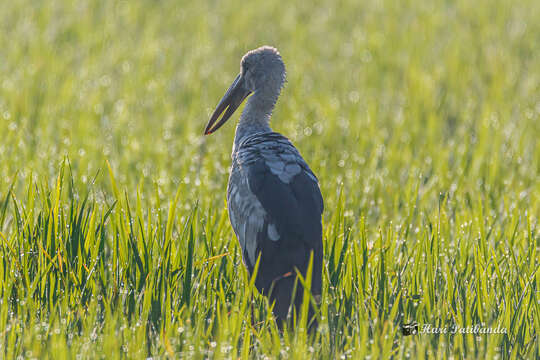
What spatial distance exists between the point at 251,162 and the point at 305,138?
7.89 ft

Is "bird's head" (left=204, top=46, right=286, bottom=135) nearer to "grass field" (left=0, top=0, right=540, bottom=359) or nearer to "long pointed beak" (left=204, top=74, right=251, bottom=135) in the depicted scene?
"long pointed beak" (left=204, top=74, right=251, bottom=135)

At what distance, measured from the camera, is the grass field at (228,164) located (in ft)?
9.47

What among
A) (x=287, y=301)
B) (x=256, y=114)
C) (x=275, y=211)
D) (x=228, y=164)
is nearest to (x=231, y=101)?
(x=256, y=114)

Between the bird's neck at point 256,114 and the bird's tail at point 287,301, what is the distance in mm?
1215

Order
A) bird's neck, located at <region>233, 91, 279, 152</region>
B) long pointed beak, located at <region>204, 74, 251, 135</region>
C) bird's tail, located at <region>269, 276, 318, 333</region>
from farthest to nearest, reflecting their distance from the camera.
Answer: long pointed beak, located at <region>204, 74, 251, 135</region>
bird's neck, located at <region>233, 91, 279, 152</region>
bird's tail, located at <region>269, 276, 318, 333</region>

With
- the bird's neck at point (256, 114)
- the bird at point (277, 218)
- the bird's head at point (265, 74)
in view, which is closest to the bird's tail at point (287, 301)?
the bird at point (277, 218)

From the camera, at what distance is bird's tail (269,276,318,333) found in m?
2.85

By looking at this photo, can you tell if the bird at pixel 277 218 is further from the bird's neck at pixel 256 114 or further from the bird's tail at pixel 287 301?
the bird's neck at pixel 256 114

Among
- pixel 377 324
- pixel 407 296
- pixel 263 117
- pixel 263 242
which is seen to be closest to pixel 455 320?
pixel 407 296

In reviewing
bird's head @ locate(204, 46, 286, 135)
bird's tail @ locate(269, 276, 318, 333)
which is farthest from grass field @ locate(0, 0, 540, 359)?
bird's head @ locate(204, 46, 286, 135)

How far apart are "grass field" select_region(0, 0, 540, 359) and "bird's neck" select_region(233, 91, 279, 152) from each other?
1.76 ft

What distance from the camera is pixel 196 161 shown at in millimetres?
5098

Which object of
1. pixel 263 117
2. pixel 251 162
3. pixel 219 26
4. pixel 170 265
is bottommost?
pixel 170 265

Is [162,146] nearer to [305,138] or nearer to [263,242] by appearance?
[305,138]
